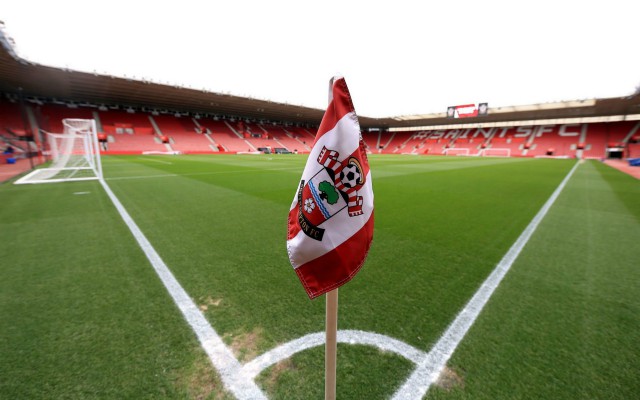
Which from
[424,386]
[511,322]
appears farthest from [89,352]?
[511,322]

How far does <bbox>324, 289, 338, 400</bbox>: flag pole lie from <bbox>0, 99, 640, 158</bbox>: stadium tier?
3075 cm

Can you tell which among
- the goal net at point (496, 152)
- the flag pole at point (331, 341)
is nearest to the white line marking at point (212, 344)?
the flag pole at point (331, 341)

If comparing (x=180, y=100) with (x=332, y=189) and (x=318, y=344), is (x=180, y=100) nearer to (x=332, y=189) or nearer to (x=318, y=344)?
(x=318, y=344)

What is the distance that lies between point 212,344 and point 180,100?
4057 cm

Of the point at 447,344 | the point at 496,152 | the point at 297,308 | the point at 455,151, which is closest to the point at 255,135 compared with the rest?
the point at 455,151

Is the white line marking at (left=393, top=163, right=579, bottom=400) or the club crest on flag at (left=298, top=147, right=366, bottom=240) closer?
the club crest on flag at (left=298, top=147, right=366, bottom=240)

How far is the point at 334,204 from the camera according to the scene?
125 cm

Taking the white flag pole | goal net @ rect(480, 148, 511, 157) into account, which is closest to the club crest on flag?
the white flag pole

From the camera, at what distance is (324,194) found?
1.25 meters

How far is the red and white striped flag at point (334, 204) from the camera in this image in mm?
1222

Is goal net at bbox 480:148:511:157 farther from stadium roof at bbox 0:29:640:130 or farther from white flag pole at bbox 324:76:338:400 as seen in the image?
white flag pole at bbox 324:76:338:400

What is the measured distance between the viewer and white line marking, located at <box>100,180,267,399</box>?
5.12 ft

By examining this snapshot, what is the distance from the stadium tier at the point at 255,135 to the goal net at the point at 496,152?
16 cm

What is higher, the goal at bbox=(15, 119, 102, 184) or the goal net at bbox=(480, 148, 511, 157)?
the goal at bbox=(15, 119, 102, 184)
